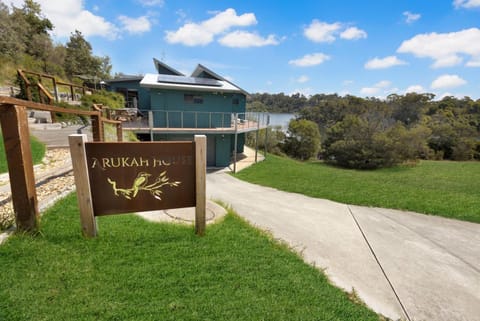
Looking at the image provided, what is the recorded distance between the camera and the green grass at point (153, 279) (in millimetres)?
2010

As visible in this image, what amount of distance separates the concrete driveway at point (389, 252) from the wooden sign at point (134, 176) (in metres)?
2.25

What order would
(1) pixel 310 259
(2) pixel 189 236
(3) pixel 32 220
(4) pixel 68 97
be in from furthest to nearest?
(4) pixel 68 97
(1) pixel 310 259
(2) pixel 189 236
(3) pixel 32 220

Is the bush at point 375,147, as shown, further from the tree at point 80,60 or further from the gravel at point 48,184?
the tree at point 80,60

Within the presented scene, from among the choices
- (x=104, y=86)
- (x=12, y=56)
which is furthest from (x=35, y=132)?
(x=104, y=86)

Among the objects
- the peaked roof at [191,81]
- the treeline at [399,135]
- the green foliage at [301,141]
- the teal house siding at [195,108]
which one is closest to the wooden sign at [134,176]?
the teal house siding at [195,108]

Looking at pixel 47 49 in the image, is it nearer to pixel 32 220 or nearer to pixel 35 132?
pixel 35 132

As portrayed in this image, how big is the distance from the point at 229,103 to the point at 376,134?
48.4ft

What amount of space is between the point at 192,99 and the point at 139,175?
11943 millimetres

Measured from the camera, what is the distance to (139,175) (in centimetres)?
290

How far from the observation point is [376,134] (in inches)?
829

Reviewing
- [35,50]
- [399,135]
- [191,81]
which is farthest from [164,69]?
[399,135]

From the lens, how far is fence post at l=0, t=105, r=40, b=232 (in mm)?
2555

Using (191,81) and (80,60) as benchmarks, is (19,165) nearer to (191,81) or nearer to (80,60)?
(191,81)

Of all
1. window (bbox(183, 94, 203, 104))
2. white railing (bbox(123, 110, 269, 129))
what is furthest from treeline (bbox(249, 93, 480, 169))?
window (bbox(183, 94, 203, 104))
